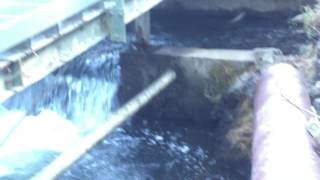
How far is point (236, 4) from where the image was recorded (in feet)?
38.7

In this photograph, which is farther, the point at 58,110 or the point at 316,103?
the point at 58,110

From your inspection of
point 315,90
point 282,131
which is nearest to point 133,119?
point 315,90

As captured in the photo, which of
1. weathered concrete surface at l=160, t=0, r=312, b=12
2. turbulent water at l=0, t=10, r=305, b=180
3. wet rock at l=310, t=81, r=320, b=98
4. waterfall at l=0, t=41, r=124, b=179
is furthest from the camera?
weathered concrete surface at l=160, t=0, r=312, b=12

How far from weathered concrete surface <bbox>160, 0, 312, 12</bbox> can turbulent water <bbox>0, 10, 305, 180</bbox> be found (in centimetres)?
49

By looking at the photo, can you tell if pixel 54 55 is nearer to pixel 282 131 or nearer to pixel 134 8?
pixel 134 8

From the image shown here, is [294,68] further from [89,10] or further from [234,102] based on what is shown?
[89,10]

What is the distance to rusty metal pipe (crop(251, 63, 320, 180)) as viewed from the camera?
4.31 m

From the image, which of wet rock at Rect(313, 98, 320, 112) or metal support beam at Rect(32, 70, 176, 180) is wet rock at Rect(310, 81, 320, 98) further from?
metal support beam at Rect(32, 70, 176, 180)

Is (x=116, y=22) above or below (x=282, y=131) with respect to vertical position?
above

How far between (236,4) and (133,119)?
4378 mm

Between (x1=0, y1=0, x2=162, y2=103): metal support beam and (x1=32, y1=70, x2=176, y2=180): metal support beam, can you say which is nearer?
(x1=0, y1=0, x2=162, y2=103): metal support beam

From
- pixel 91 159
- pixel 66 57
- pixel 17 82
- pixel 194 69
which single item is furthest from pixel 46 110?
pixel 17 82

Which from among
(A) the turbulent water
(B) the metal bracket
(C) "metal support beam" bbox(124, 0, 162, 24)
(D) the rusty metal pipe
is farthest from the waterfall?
(D) the rusty metal pipe

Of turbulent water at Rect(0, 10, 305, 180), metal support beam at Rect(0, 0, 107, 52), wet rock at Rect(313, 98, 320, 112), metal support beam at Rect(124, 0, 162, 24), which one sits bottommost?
turbulent water at Rect(0, 10, 305, 180)
